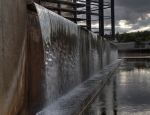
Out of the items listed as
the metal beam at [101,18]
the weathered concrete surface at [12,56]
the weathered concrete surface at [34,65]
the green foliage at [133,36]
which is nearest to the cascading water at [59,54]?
the weathered concrete surface at [34,65]

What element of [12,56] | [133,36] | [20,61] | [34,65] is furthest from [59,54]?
[133,36]

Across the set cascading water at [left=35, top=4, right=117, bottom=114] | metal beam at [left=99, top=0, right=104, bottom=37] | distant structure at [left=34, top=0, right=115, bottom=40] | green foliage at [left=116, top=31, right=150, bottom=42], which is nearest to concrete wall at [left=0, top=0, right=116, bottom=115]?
cascading water at [left=35, top=4, right=117, bottom=114]

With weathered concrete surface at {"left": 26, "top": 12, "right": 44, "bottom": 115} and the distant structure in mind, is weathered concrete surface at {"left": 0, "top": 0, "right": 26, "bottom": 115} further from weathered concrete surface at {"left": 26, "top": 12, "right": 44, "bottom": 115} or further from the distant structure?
the distant structure

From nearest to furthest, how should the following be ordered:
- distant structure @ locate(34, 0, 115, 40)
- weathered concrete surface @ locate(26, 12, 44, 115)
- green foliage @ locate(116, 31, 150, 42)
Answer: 1. weathered concrete surface @ locate(26, 12, 44, 115)
2. distant structure @ locate(34, 0, 115, 40)
3. green foliage @ locate(116, 31, 150, 42)

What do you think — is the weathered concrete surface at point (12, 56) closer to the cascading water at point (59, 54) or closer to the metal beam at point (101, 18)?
the cascading water at point (59, 54)

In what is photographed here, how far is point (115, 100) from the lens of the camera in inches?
274

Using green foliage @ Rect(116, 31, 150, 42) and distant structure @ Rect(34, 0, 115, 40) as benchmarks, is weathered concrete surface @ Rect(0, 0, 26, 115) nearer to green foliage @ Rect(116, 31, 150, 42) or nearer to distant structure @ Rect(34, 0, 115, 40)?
distant structure @ Rect(34, 0, 115, 40)

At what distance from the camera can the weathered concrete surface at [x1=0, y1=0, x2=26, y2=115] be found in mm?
3676

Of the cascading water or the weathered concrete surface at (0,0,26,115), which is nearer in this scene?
the weathered concrete surface at (0,0,26,115)

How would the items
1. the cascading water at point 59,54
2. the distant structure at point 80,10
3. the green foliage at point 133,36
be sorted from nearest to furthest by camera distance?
the cascading water at point 59,54
the distant structure at point 80,10
the green foliage at point 133,36

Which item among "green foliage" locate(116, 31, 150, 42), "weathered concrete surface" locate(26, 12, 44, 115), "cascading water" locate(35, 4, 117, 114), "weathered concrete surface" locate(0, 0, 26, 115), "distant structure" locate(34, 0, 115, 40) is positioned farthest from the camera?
"green foliage" locate(116, 31, 150, 42)

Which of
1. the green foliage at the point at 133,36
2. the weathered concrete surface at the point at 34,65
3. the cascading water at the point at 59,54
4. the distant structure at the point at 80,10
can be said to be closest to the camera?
the weathered concrete surface at the point at 34,65

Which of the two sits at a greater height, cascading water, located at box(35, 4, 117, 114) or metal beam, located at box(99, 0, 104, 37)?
metal beam, located at box(99, 0, 104, 37)

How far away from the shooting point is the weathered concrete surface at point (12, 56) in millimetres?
3676
